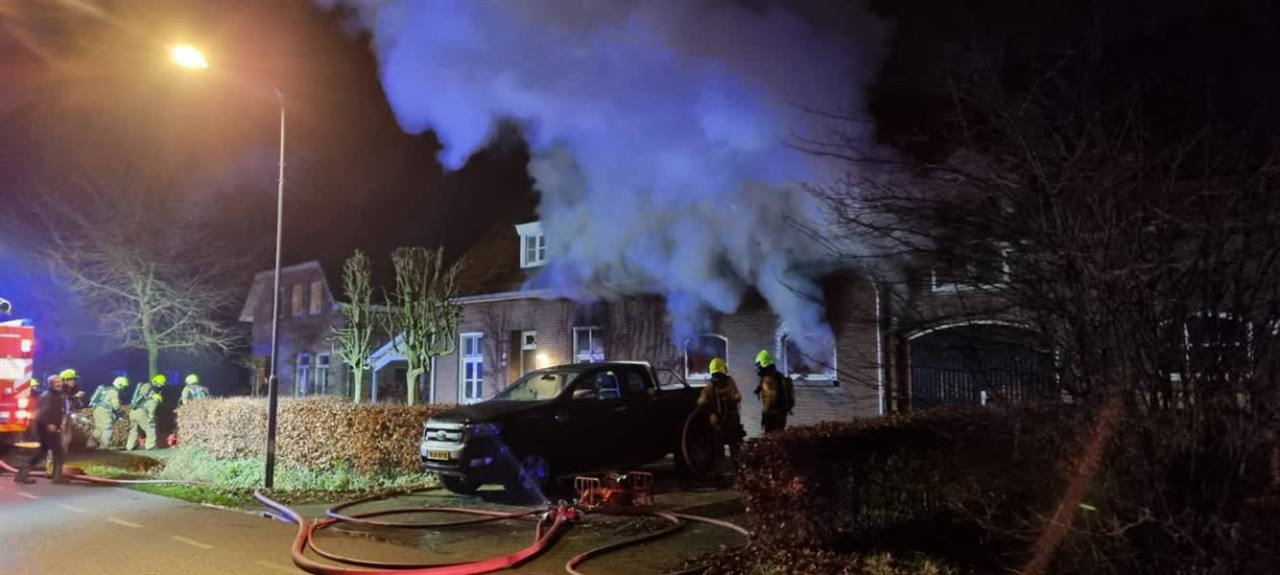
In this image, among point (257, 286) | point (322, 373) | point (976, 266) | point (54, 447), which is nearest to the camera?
point (976, 266)

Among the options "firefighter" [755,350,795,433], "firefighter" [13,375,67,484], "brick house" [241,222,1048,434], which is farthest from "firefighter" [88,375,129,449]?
"firefighter" [755,350,795,433]

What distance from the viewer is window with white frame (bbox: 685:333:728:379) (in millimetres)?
16672

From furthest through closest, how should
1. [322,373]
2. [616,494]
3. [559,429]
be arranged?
[322,373] < [559,429] < [616,494]

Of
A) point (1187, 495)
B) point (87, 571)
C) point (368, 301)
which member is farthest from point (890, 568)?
point (368, 301)

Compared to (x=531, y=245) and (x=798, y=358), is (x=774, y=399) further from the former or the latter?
(x=531, y=245)

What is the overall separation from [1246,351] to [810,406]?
A: 458 inches

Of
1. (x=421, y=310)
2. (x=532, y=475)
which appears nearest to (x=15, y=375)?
(x=421, y=310)

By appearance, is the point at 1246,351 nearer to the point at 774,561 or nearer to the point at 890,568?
the point at 890,568

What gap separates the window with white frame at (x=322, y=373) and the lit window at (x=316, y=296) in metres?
1.44

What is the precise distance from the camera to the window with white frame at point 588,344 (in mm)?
18516

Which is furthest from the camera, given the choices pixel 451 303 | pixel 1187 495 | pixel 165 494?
pixel 451 303

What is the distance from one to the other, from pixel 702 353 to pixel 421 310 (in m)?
5.95

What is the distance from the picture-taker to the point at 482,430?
31.0 feet

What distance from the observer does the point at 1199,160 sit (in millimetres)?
4168
